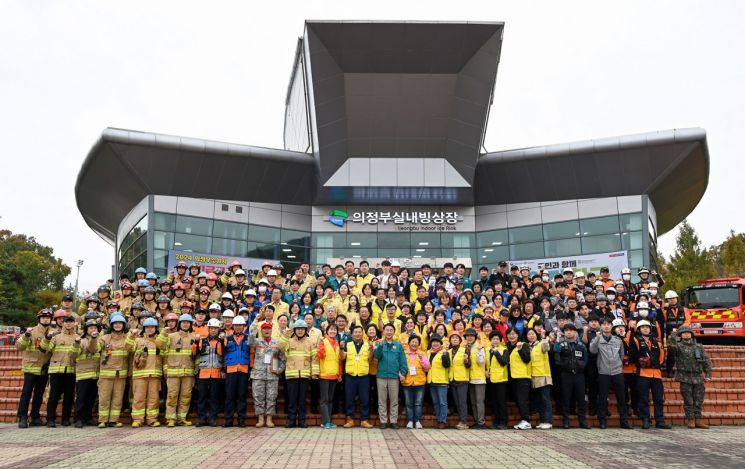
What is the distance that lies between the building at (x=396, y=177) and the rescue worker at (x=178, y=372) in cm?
1660

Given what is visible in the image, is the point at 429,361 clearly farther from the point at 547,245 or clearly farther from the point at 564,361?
the point at 547,245

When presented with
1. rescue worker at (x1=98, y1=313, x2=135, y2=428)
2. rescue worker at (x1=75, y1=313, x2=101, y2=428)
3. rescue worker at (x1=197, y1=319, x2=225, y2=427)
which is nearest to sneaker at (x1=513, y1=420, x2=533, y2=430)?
rescue worker at (x1=197, y1=319, x2=225, y2=427)

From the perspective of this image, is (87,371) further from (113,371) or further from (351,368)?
(351,368)

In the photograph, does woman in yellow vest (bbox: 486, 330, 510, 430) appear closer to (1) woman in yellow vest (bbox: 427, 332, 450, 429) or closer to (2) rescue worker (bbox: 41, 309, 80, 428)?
(1) woman in yellow vest (bbox: 427, 332, 450, 429)

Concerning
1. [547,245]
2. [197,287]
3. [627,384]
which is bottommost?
[627,384]

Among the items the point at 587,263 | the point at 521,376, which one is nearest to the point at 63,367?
the point at 521,376

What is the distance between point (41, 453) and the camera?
7277mm

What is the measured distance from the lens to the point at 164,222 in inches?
1054

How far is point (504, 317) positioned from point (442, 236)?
58.6 feet

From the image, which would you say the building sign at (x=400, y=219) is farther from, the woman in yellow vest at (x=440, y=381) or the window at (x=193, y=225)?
the woman in yellow vest at (x=440, y=381)

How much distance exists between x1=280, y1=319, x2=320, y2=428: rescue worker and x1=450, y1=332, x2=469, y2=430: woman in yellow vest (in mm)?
2311

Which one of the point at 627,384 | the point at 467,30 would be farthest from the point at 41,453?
the point at 467,30

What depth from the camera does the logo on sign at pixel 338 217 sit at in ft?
94.7

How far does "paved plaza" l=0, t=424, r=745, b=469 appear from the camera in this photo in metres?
6.64
